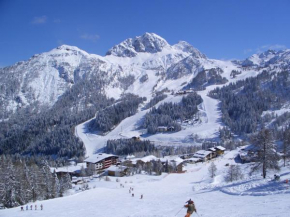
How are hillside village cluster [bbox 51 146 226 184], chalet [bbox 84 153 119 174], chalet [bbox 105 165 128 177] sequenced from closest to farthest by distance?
chalet [bbox 105 165 128 177] → hillside village cluster [bbox 51 146 226 184] → chalet [bbox 84 153 119 174]

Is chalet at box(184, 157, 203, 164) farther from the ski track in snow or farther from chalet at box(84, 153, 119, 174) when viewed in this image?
the ski track in snow

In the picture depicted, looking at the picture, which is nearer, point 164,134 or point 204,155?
point 204,155

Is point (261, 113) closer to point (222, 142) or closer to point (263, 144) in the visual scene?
point (222, 142)

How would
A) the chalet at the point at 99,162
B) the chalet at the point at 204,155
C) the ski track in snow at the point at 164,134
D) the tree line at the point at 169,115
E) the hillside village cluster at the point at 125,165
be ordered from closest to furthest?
the hillside village cluster at the point at 125,165, the chalet at the point at 99,162, the chalet at the point at 204,155, the ski track in snow at the point at 164,134, the tree line at the point at 169,115

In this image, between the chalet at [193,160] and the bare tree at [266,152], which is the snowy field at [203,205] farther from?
the chalet at [193,160]

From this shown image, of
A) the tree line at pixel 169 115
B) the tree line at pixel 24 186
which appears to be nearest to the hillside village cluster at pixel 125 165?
the tree line at pixel 24 186

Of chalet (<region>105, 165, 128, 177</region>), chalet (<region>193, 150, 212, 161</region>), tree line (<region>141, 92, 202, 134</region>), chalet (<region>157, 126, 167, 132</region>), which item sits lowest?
chalet (<region>105, 165, 128, 177</region>)

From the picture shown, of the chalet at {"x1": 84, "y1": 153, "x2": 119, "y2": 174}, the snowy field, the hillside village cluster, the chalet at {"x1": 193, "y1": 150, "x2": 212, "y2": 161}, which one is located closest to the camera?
the snowy field

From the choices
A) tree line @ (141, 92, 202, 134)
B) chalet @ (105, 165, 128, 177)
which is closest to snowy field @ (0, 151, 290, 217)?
chalet @ (105, 165, 128, 177)

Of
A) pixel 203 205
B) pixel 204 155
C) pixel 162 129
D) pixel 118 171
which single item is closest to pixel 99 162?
pixel 118 171

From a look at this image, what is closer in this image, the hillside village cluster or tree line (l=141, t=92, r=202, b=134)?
the hillside village cluster

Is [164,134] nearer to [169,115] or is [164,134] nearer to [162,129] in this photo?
[162,129]

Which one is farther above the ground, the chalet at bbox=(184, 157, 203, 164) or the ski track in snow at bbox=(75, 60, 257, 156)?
the ski track in snow at bbox=(75, 60, 257, 156)

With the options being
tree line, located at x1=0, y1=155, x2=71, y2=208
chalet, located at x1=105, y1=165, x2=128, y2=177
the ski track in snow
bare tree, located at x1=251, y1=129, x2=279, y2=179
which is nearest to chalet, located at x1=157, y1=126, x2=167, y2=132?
the ski track in snow
